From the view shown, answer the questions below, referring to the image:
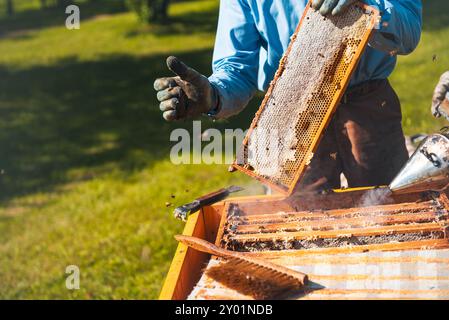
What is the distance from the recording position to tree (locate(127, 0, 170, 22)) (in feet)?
39.3

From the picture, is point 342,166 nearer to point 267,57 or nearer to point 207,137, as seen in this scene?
point 267,57

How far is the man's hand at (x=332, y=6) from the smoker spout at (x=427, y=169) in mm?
616

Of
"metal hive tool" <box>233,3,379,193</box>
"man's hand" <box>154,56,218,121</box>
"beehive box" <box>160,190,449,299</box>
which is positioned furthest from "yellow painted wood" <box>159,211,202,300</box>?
"man's hand" <box>154,56,218,121</box>

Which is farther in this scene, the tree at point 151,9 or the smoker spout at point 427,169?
the tree at point 151,9

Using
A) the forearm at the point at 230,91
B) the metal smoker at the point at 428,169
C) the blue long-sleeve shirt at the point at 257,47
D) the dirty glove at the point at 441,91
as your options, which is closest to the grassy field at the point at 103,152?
the forearm at the point at 230,91

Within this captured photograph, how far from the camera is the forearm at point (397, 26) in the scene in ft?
8.37

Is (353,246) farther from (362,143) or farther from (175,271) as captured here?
(362,143)

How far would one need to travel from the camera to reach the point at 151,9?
12.0 meters

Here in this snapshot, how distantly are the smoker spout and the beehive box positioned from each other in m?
0.06

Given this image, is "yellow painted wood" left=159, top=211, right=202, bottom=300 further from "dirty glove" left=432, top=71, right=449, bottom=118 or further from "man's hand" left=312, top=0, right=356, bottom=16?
"dirty glove" left=432, top=71, right=449, bottom=118

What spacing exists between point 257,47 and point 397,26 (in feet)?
2.58

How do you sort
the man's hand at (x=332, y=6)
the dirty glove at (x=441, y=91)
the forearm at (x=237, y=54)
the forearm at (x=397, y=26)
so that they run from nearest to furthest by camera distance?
the man's hand at (x=332, y=6)
the forearm at (x=397, y=26)
the dirty glove at (x=441, y=91)
the forearm at (x=237, y=54)

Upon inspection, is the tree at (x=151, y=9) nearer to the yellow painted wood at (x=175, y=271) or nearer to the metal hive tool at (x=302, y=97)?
the metal hive tool at (x=302, y=97)
